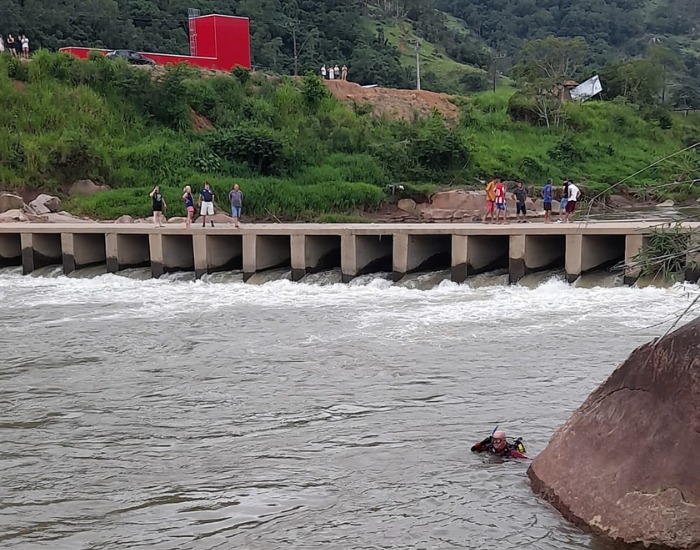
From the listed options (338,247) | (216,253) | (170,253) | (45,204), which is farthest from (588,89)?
(170,253)

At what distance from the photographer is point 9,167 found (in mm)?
38312

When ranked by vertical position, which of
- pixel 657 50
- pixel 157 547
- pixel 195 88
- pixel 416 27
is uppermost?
pixel 416 27

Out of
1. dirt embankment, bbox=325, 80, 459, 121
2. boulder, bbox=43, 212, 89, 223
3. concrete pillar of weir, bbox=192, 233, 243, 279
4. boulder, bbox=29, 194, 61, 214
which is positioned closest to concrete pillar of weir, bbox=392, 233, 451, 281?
concrete pillar of weir, bbox=192, 233, 243, 279

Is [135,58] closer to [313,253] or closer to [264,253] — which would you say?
[264,253]

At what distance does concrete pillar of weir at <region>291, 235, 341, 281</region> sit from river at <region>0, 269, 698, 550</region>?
2.88 metres

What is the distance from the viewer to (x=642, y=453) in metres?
8.02

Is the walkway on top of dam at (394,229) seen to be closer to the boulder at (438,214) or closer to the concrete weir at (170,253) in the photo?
the concrete weir at (170,253)

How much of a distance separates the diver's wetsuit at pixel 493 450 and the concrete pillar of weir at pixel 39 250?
71.4 feet

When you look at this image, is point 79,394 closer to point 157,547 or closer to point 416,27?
point 157,547

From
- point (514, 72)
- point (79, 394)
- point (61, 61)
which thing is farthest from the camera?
point (514, 72)

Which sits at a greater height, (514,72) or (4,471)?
(514,72)

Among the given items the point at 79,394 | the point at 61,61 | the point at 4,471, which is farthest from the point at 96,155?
the point at 4,471

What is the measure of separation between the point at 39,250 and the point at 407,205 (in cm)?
1844

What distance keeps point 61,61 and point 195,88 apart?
6423 mm
